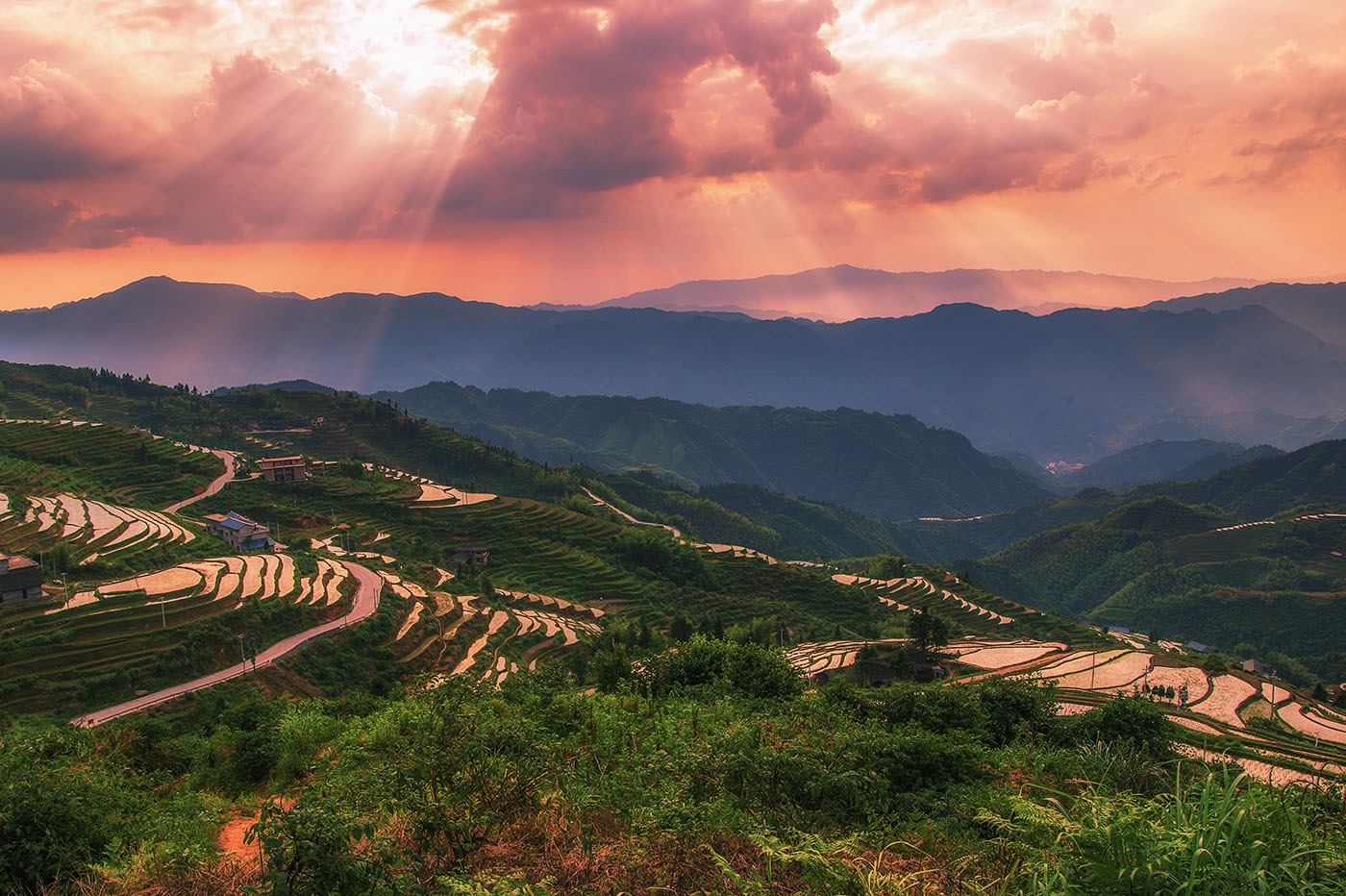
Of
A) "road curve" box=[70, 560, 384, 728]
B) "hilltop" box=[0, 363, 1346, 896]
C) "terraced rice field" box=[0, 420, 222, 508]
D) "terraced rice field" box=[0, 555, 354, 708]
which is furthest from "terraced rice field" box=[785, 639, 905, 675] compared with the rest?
"terraced rice field" box=[0, 420, 222, 508]

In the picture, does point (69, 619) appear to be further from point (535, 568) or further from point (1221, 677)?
point (1221, 677)

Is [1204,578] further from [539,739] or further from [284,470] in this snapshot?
[539,739]

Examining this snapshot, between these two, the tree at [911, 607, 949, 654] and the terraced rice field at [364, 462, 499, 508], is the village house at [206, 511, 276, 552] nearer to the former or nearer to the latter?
the terraced rice field at [364, 462, 499, 508]

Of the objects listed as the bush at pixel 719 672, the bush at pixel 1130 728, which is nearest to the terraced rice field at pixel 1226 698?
the bush at pixel 1130 728

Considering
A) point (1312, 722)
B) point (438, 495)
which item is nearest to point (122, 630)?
point (438, 495)

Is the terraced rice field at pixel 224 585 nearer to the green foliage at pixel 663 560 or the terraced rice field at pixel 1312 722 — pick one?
the green foliage at pixel 663 560
